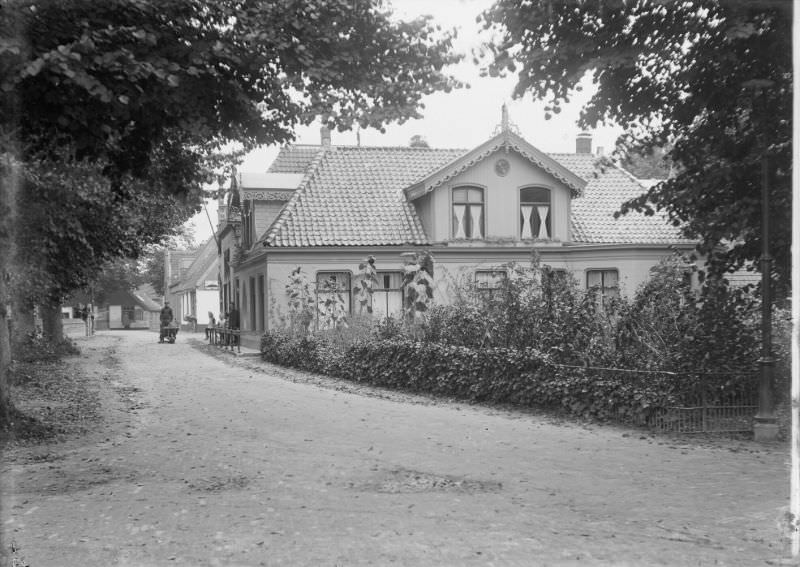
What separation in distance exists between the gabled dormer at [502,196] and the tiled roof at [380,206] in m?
0.65

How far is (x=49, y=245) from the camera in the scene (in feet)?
47.5

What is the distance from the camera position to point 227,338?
30578mm

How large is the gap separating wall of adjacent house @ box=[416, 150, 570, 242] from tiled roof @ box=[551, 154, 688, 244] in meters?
0.99

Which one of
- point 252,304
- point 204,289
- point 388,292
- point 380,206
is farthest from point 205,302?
point 388,292

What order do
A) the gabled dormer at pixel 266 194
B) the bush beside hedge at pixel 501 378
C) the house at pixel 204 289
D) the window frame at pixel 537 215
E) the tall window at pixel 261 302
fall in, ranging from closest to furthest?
the bush beside hedge at pixel 501 378
the window frame at pixel 537 215
the tall window at pixel 261 302
the gabled dormer at pixel 266 194
the house at pixel 204 289

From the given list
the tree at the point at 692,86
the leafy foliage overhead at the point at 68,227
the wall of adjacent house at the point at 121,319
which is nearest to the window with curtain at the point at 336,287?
the leafy foliage overhead at the point at 68,227

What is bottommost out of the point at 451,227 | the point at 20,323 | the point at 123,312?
the point at 123,312

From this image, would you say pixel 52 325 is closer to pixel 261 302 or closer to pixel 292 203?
pixel 261 302

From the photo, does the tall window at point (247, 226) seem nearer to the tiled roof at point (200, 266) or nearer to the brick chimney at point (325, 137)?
the brick chimney at point (325, 137)

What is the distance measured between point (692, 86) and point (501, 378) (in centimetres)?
505

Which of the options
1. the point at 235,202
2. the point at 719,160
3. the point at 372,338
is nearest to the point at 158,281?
the point at 235,202

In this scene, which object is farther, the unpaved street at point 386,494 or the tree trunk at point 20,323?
the tree trunk at point 20,323

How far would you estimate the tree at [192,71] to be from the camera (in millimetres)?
7238

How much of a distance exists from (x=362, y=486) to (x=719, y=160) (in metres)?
6.98
